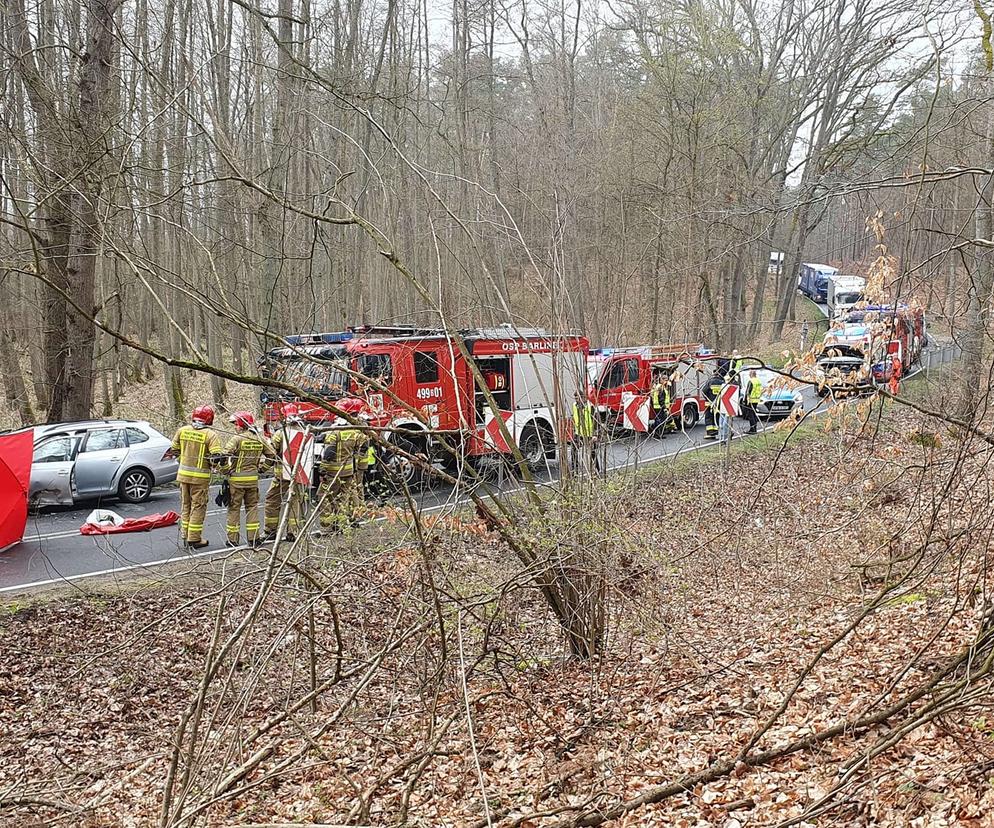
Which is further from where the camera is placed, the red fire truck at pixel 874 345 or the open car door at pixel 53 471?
the open car door at pixel 53 471

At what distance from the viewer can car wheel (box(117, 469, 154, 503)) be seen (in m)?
13.4

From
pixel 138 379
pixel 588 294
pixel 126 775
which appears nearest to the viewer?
pixel 126 775

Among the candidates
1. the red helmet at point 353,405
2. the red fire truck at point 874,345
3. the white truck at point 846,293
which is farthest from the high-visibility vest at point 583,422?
the white truck at point 846,293

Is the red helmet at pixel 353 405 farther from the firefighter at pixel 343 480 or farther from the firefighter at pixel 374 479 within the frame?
the firefighter at pixel 374 479

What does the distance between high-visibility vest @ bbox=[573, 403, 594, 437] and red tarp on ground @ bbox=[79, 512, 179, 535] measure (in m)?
6.81

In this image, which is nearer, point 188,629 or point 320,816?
point 320,816

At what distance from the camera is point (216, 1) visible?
21406mm

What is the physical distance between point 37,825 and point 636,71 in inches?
1145

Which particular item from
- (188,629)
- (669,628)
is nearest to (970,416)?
(669,628)

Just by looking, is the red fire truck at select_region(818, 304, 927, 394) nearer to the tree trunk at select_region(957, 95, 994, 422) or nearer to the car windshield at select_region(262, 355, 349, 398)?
the tree trunk at select_region(957, 95, 994, 422)

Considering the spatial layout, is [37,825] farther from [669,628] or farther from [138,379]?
[138,379]

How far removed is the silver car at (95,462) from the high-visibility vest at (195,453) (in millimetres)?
2517

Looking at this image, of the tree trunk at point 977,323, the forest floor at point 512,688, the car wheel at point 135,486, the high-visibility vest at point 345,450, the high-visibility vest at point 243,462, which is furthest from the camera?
the car wheel at point 135,486

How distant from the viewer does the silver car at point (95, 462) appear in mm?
12703
